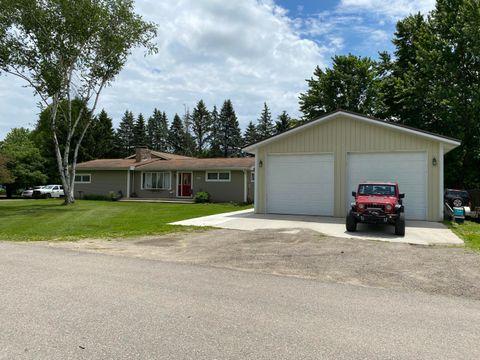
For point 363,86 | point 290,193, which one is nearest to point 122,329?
point 290,193

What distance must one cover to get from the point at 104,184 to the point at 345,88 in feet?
79.6

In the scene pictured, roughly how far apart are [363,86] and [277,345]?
3601 centimetres

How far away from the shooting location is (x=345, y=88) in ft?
120

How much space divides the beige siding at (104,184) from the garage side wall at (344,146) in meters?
17.6

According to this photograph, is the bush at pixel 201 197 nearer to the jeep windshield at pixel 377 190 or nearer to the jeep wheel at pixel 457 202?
the jeep windshield at pixel 377 190

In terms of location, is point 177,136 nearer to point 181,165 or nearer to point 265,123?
point 265,123

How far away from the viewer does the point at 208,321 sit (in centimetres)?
422

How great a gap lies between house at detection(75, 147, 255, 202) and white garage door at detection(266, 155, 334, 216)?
9.04 meters

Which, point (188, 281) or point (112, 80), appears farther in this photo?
point (112, 80)

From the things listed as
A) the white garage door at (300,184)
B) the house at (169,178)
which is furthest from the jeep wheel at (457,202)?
the house at (169,178)

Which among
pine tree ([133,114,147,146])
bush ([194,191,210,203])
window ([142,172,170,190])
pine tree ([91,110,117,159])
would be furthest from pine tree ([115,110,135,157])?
bush ([194,191,210,203])

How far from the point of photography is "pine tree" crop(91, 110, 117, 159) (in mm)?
53188

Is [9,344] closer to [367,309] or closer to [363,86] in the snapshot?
[367,309]

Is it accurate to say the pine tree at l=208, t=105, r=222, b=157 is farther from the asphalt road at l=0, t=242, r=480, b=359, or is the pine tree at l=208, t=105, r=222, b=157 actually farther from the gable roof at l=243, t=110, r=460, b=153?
the asphalt road at l=0, t=242, r=480, b=359
